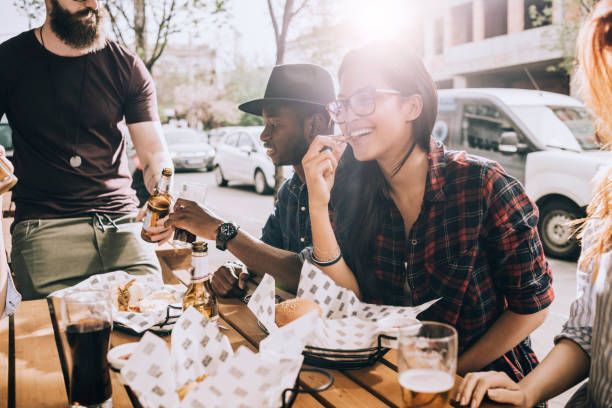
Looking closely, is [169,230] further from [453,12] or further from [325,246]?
[453,12]

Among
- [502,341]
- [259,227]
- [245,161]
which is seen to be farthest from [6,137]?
[502,341]

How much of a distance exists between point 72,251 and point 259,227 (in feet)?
19.9

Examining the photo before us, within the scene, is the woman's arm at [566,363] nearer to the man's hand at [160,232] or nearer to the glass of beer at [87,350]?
the glass of beer at [87,350]

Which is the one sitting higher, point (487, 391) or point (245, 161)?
point (487, 391)

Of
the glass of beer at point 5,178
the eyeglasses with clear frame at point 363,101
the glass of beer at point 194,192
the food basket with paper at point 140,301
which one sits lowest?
the food basket with paper at point 140,301

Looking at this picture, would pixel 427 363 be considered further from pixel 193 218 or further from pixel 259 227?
pixel 259 227

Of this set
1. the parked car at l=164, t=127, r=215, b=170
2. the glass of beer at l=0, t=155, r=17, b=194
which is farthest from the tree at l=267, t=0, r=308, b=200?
the parked car at l=164, t=127, r=215, b=170

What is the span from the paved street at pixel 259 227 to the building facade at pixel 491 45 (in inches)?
509

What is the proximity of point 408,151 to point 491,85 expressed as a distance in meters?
24.1

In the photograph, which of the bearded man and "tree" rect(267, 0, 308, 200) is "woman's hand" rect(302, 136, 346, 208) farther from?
"tree" rect(267, 0, 308, 200)

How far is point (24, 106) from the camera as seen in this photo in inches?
116

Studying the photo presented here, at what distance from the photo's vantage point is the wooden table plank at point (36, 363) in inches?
58.9

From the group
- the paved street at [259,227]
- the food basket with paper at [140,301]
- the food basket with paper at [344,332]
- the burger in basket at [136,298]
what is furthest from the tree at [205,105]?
the food basket with paper at [344,332]

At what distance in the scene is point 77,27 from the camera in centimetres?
297
